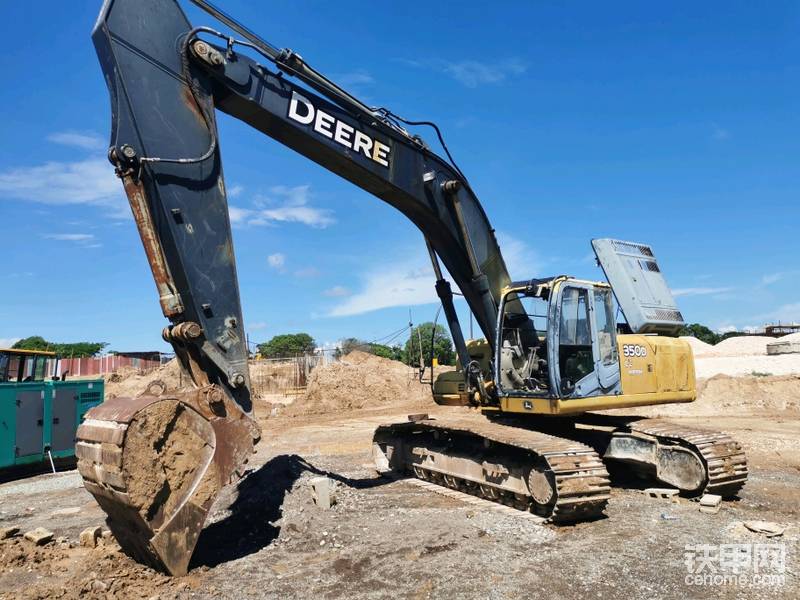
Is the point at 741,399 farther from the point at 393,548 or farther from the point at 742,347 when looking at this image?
the point at 742,347

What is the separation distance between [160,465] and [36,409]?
8866 millimetres

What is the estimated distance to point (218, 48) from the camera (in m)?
6.09

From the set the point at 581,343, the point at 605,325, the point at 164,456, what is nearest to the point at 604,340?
the point at 605,325

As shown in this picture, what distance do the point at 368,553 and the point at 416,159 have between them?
4552 millimetres

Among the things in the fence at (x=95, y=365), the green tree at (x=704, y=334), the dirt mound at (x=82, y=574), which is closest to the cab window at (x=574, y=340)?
the dirt mound at (x=82, y=574)

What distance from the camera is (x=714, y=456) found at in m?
7.48

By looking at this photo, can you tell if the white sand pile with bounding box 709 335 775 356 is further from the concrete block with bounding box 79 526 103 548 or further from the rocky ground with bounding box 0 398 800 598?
the concrete block with bounding box 79 526 103 548

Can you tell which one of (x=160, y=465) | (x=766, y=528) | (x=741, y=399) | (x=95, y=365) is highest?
(x=95, y=365)

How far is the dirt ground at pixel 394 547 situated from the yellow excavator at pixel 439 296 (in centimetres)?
39

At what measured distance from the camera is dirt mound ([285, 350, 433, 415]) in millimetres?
25734

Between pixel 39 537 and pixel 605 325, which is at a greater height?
pixel 605 325

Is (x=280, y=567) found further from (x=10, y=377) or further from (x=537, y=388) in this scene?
(x=10, y=377)

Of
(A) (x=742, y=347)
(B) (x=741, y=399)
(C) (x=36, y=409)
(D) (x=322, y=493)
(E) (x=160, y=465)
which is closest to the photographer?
(E) (x=160, y=465)

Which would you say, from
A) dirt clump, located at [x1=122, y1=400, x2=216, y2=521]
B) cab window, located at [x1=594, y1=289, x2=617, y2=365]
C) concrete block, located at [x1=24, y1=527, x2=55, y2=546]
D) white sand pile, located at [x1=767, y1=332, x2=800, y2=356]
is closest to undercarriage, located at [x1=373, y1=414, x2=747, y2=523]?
cab window, located at [x1=594, y1=289, x2=617, y2=365]
